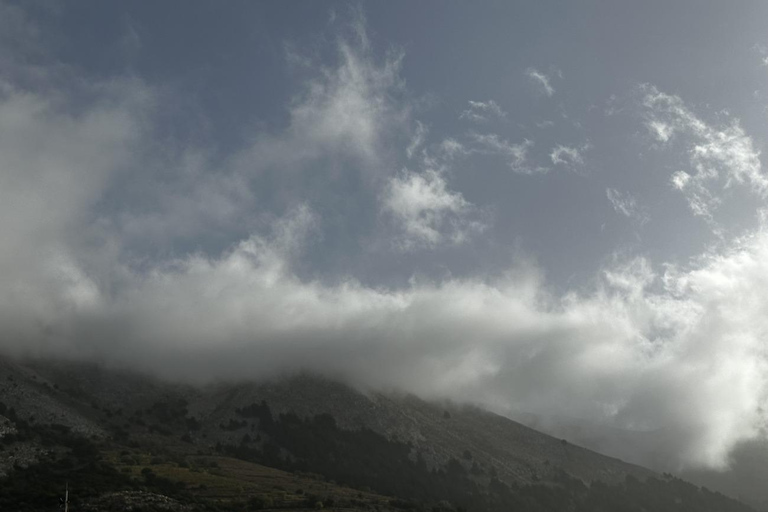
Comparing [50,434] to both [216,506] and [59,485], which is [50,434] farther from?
[216,506]

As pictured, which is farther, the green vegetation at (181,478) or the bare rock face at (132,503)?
the green vegetation at (181,478)

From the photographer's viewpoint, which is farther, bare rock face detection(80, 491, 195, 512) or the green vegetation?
the green vegetation

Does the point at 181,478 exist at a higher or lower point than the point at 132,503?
higher

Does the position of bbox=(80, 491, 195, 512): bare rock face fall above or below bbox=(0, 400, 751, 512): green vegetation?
below

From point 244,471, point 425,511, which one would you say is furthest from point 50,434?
point 425,511

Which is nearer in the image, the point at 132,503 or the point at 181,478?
the point at 132,503

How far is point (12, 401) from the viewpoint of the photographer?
169375mm

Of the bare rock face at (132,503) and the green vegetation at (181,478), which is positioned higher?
the green vegetation at (181,478)

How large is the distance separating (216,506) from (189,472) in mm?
29957

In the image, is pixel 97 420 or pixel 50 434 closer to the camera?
pixel 50 434

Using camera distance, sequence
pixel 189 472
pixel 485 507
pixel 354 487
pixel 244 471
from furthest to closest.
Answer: pixel 485 507
pixel 354 487
pixel 244 471
pixel 189 472

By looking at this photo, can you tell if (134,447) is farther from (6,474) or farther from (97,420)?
(6,474)

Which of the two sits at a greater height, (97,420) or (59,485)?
(97,420)

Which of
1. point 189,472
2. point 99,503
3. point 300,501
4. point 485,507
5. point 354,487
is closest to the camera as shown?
point 99,503
